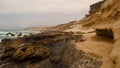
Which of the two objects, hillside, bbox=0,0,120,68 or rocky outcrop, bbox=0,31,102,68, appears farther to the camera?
rocky outcrop, bbox=0,31,102,68

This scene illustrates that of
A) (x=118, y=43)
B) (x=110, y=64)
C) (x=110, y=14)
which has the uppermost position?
(x=110, y=14)

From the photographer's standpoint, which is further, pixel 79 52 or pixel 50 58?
pixel 50 58

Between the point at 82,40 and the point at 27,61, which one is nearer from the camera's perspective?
the point at 27,61

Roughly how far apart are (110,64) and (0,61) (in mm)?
5723

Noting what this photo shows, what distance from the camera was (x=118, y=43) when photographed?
9.45 meters

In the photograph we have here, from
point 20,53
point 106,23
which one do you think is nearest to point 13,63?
point 20,53

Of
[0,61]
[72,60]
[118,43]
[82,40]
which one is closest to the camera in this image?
[118,43]

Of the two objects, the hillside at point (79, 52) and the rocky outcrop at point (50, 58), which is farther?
the rocky outcrop at point (50, 58)

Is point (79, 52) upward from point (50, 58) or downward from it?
upward

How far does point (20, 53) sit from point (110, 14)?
4.82 metres

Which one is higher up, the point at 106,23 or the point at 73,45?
the point at 106,23

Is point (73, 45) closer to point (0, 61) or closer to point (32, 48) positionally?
point (32, 48)

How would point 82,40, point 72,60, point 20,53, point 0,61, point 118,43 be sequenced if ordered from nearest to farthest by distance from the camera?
point 118,43, point 72,60, point 20,53, point 0,61, point 82,40

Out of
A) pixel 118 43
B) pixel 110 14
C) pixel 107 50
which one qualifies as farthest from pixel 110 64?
pixel 110 14
